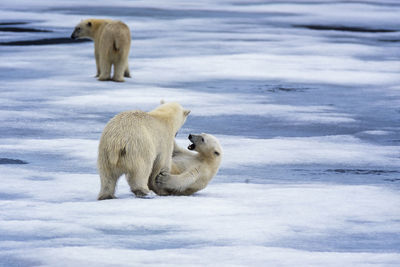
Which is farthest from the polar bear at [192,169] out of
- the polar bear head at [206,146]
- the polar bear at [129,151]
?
the polar bear at [129,151]

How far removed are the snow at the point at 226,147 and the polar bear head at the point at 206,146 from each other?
0.65ft

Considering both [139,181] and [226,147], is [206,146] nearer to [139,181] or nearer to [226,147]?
[139,181]

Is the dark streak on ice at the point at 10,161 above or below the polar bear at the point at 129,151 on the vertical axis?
below

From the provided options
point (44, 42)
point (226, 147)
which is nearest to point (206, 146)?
point (226, 147)

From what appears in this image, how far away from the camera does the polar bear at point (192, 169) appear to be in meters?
4.55

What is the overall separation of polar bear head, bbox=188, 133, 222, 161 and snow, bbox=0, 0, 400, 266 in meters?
0.20

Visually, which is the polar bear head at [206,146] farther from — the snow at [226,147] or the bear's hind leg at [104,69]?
the bear's hind leg at [104,69]

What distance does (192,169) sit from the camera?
4.66 meters

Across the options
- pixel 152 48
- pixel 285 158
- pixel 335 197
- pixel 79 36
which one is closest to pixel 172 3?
pixel 152 48

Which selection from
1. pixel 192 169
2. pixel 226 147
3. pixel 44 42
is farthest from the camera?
pixel 44 42

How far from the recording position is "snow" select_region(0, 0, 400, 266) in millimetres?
3295

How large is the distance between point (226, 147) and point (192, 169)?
144 centimetres

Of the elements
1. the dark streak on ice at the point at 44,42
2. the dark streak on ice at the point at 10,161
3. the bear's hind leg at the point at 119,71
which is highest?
the dark streak on ice at the point at 10,161

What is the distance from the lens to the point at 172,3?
66.6ft
